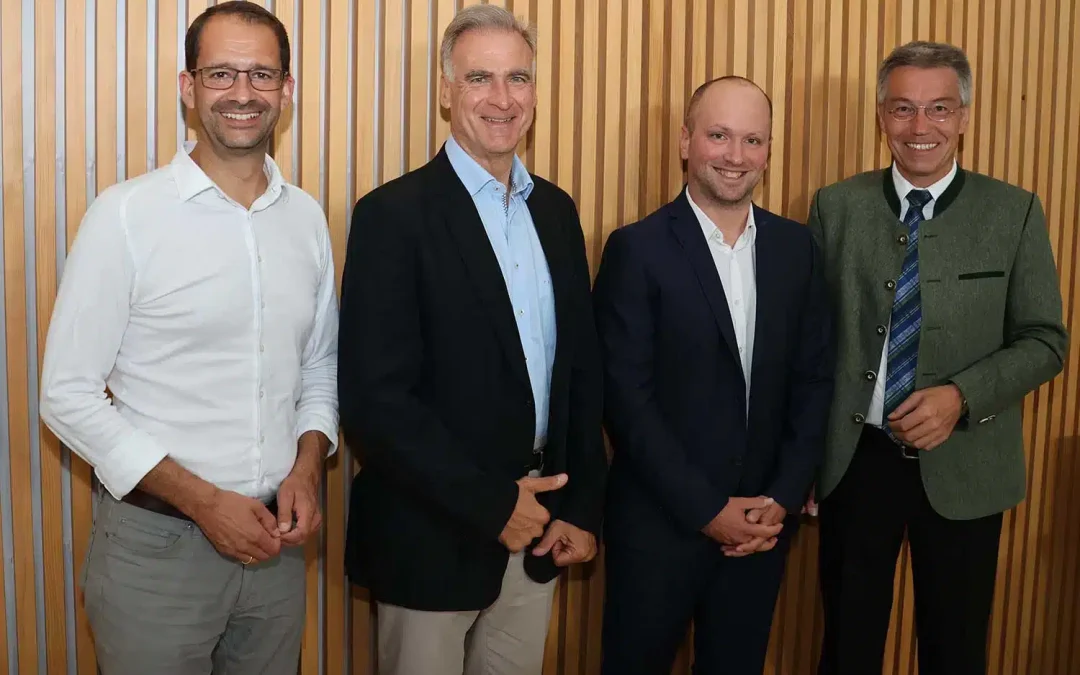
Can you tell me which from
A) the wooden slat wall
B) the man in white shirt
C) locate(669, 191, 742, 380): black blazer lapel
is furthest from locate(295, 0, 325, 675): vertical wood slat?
locate(669, 191, 742, 380): black blazer lapel

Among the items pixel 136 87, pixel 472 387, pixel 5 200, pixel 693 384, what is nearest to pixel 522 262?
pixel 472 387

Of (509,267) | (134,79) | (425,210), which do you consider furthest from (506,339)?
(134,79)

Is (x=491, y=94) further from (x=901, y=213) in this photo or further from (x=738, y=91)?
(x=901, y=213)

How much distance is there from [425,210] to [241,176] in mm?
464

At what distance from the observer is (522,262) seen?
8.59 feet

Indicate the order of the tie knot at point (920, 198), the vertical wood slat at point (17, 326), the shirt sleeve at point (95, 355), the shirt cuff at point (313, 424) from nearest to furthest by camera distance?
the shirt sleeve at point (95, 355), the shirt cuff at point (313, 424), the vertical wood slat at point (17, 326), the tie knot at point (920, 198)

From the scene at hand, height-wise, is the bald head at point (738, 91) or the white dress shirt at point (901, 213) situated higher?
the bald head at point (738, 91)

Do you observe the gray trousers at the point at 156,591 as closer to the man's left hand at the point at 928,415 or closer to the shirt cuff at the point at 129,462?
the shirt cuff at the point at 129,462

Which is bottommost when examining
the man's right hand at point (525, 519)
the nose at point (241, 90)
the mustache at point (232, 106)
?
the man's right hand at point (525, 519)

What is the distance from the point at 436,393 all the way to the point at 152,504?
0.73 meters

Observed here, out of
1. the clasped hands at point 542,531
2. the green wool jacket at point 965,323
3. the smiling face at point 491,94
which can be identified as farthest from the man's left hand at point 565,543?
the smiling face at point 491,94

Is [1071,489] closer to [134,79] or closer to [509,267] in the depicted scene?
[509,267]

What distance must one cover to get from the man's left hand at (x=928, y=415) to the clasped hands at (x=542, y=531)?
1039 millimetres

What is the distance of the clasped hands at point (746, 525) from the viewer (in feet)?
9.02
